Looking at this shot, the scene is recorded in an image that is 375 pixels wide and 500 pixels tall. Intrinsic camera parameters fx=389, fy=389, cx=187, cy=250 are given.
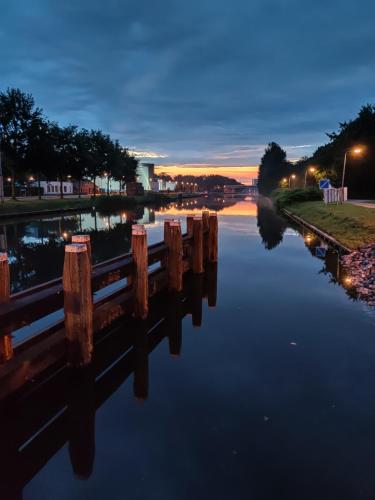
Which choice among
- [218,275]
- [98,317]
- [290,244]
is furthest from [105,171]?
[98,317]

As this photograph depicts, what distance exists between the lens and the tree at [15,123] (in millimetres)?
52031

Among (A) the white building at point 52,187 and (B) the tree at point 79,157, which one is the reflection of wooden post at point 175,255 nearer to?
(B) the tree at point 79,157

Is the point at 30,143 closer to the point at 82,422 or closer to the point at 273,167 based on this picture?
the point at 82,422

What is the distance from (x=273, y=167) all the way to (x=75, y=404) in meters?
156

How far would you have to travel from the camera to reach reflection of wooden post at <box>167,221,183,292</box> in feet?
38.7

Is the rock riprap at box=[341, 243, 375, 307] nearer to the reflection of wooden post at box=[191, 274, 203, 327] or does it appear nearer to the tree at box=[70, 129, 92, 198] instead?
the reflection of wooden post at box=[191, 274, 203, 327]

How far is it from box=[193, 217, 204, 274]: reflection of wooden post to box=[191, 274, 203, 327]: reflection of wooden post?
348 millimetres

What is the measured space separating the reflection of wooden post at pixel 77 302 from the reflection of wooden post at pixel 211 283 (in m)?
5.43

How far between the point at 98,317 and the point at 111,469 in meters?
3.61

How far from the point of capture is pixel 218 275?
51.0 ft

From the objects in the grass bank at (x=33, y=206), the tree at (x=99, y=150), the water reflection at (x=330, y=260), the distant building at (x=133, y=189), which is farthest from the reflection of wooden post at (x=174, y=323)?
the distant building at (x=133, y=189)

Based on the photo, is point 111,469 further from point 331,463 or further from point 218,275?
point 218,275

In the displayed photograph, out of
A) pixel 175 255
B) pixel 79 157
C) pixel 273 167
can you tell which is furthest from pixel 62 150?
pixel 273 167

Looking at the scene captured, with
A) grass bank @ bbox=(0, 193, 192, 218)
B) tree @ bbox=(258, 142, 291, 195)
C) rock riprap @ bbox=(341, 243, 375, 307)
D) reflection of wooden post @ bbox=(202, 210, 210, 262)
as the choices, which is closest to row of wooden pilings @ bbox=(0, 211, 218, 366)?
rock riprap @ bbox=(341, 243, 375, 307)
